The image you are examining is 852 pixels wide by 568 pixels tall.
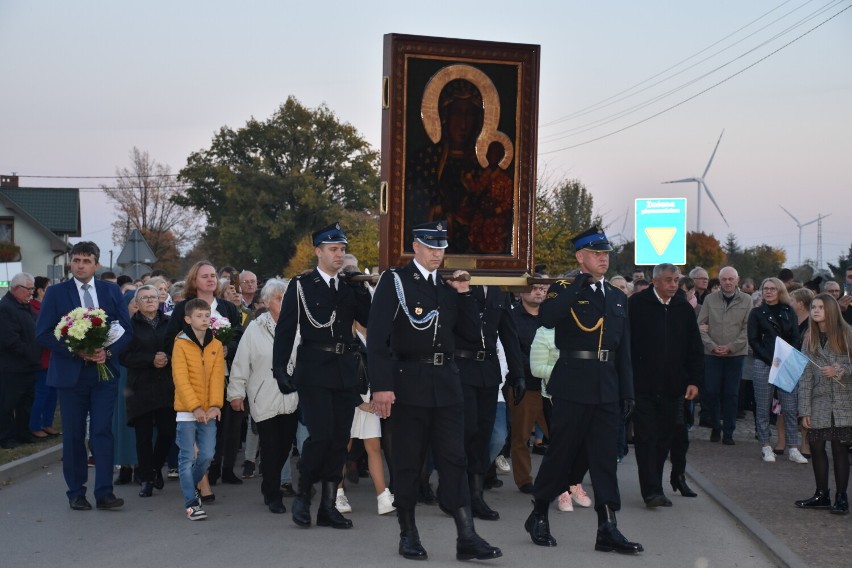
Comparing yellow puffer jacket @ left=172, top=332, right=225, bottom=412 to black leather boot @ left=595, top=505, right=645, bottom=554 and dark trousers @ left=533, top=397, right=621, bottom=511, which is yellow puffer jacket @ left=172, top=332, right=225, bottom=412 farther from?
black leather boot @ left=595, top=505, right=645, bottom=554

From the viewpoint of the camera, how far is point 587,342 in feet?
27.1

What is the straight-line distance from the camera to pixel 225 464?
36.9ft

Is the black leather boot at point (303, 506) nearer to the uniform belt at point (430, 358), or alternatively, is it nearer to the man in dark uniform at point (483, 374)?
the man in dark uniform at point (483, 374)

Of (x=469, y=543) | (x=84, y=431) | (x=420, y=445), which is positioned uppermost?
(x=420, y=445)

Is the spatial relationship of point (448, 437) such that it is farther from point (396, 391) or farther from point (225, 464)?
point (225, 464)

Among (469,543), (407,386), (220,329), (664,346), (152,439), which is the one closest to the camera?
(469,543)

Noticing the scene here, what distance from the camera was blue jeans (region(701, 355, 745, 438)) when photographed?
1456 cm

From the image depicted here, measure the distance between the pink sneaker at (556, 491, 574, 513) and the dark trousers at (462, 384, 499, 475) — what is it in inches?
32.4

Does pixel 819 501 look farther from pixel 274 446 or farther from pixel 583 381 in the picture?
pixel 274 446

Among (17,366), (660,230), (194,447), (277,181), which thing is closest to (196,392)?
(194,447)

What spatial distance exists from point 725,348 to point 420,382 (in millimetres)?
7993

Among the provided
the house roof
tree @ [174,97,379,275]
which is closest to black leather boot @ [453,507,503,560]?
tree @ [174,97,379,275]

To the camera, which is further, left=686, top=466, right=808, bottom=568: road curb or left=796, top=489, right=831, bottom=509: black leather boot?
left=796, top=489, right=831, bottom=509: black leather boot

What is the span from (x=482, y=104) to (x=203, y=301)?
3346 mm
